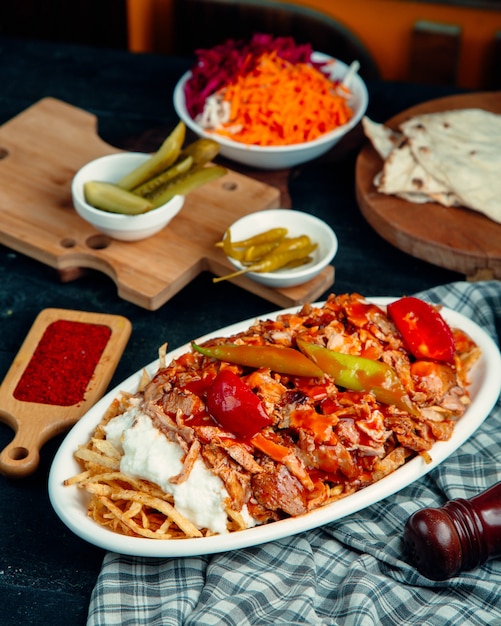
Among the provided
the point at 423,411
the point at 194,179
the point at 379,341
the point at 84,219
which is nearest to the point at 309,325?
the point at 379,341

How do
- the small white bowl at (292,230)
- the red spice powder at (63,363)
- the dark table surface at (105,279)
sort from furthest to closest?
the small white bowl at (292,230), the red spice powder at (63,363), the dark table surface at (105,279)

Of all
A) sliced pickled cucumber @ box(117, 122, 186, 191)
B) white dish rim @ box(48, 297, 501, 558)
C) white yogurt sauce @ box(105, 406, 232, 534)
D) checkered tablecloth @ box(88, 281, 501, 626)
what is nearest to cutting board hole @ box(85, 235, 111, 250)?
sliced pickled cucumber @ box(117, 122, 186, 191)

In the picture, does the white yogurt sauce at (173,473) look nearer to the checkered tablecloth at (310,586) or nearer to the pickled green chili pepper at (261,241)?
the checkered tablecloth at (310,586)

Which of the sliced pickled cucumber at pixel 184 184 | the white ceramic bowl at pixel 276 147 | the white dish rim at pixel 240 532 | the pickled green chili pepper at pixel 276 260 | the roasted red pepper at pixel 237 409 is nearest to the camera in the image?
the white dish rim at pixel 240 532

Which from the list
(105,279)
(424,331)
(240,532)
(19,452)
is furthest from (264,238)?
(240,532)

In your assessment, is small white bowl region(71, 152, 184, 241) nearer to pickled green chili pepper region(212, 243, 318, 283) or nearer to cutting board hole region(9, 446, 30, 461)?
pickled green chili pepper region(212, 243, 318, 283)

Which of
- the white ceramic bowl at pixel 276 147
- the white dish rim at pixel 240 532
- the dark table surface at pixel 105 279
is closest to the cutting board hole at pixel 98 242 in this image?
the dark table surface at pixel 105 279

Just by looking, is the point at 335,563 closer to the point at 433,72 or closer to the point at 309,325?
the point at 309,325
